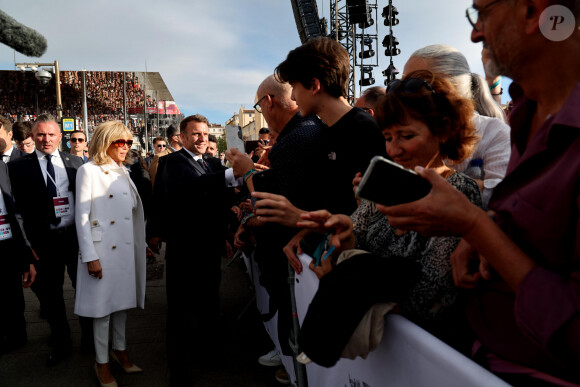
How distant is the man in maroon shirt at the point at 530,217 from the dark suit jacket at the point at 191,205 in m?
2.48

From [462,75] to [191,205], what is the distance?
2.37 metres

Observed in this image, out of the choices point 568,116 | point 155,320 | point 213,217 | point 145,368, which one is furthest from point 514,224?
point 155,320

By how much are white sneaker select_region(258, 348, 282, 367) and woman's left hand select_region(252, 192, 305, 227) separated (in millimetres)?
2048

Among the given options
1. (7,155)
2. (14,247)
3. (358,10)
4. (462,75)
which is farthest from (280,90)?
(358,10)

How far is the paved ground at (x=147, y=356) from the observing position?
303 centimetres

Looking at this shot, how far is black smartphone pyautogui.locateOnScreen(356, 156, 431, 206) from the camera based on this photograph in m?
0.79

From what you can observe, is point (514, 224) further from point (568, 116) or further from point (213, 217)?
point (213, 217)

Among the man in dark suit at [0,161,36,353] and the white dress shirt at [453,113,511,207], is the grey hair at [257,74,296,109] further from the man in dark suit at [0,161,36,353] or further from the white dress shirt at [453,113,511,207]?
the man in dark suit at [0,161,36,353]

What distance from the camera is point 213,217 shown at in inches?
129

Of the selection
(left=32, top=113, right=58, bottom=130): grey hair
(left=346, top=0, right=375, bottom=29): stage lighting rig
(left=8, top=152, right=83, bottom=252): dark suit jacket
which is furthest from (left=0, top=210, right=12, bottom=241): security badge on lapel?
(left=346, top=0, right=375, bottom=29): stage lighting rig

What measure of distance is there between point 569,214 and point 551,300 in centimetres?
17

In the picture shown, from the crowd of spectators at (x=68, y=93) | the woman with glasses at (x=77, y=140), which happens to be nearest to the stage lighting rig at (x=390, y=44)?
the woman with glasses at (x=77, y=140)

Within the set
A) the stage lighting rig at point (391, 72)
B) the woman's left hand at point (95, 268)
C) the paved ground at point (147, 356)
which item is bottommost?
the paved ground at point (147, 356)

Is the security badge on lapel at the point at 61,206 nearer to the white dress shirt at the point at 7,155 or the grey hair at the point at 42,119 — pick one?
the grey hair at the point at 42,119
